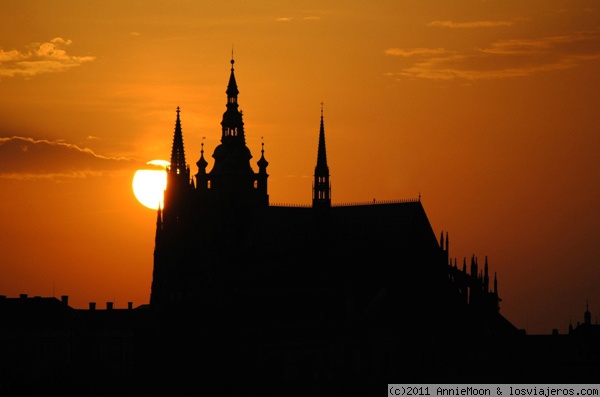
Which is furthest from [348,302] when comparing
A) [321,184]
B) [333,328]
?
[321,184]

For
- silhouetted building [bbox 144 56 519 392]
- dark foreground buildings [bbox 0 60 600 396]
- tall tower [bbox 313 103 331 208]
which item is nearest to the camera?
dark foreground buildings [bbox 0 60 600 396]

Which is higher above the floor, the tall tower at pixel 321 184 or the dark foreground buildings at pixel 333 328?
the tall tower at pixel 321 184

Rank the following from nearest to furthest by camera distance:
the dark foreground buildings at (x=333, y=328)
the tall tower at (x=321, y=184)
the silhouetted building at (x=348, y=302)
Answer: the dark foreground buildings at (x=333, y=328), the silhouetted building at (x=348, y=302), the tall tower at (x=321, y=184)

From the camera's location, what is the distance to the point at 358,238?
639ft

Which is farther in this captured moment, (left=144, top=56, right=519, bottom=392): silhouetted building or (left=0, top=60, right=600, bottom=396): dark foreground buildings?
(left=144, top=56, right=519, bottom=392): silhouetted building

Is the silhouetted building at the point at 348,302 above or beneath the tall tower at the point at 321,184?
beneath

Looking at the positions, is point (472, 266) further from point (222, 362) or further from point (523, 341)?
point (222, 362)

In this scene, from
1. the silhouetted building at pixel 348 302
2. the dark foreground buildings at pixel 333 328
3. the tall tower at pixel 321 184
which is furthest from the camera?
the tall tower at pixel 321 184

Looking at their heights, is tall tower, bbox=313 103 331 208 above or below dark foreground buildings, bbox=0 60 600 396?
above

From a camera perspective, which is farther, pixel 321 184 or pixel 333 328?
pixel 321 184

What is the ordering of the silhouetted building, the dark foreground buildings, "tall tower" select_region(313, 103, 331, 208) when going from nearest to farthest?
the dark foreground buildings < the silhouetted building < "tall tower" select_region(313, 103, 331, 208)

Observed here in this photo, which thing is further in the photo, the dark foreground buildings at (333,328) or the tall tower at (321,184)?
the tall tower at (321,184)

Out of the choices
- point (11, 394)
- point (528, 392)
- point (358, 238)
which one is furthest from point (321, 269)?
point (528, 392)

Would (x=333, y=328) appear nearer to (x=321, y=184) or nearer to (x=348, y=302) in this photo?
(x=348, y=302)
